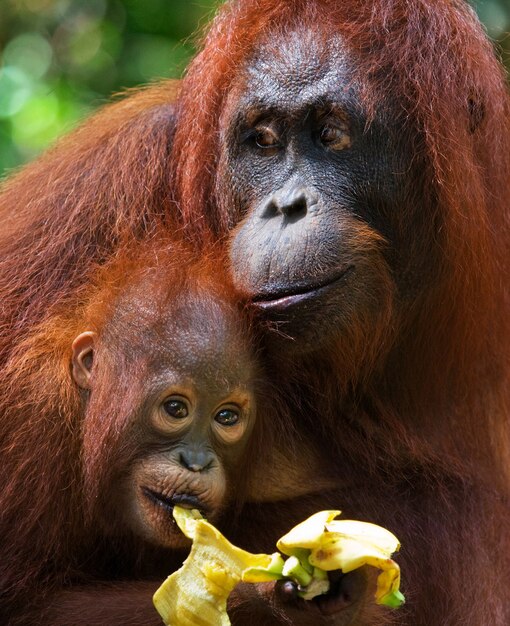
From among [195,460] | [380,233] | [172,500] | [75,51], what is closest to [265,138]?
[380,233]

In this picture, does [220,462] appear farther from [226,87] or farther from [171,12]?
[171,12]

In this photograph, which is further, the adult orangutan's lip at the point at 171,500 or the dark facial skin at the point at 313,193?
the dark facial skin at the point at 313,193

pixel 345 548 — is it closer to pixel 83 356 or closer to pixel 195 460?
pixel 195 460

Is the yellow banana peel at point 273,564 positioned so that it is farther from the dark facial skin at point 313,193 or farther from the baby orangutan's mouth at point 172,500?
the dark facial skin at point 313,193

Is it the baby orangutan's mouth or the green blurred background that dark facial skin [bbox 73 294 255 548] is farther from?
the green blurred background

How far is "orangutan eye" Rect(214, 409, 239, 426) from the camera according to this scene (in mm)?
3350

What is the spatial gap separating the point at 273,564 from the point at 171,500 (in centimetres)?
37

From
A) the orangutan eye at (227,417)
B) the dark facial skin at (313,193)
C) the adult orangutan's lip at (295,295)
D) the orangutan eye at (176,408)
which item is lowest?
the orangutan eye at (227,417)

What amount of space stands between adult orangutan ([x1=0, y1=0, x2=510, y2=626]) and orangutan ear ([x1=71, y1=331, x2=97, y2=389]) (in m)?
0.34

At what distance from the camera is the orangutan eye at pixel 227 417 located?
3.35m

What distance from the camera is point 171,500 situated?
3.19 m

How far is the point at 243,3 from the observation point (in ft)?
12.8

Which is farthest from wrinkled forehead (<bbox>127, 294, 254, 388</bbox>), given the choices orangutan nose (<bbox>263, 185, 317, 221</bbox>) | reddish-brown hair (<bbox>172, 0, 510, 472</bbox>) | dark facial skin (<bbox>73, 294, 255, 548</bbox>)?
reddish-brown hair (<bbox>172, 0, 510, 472</bbox>)

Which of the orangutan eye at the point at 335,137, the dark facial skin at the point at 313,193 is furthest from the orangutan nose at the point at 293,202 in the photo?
the orangutan eye at the point at 335,137
